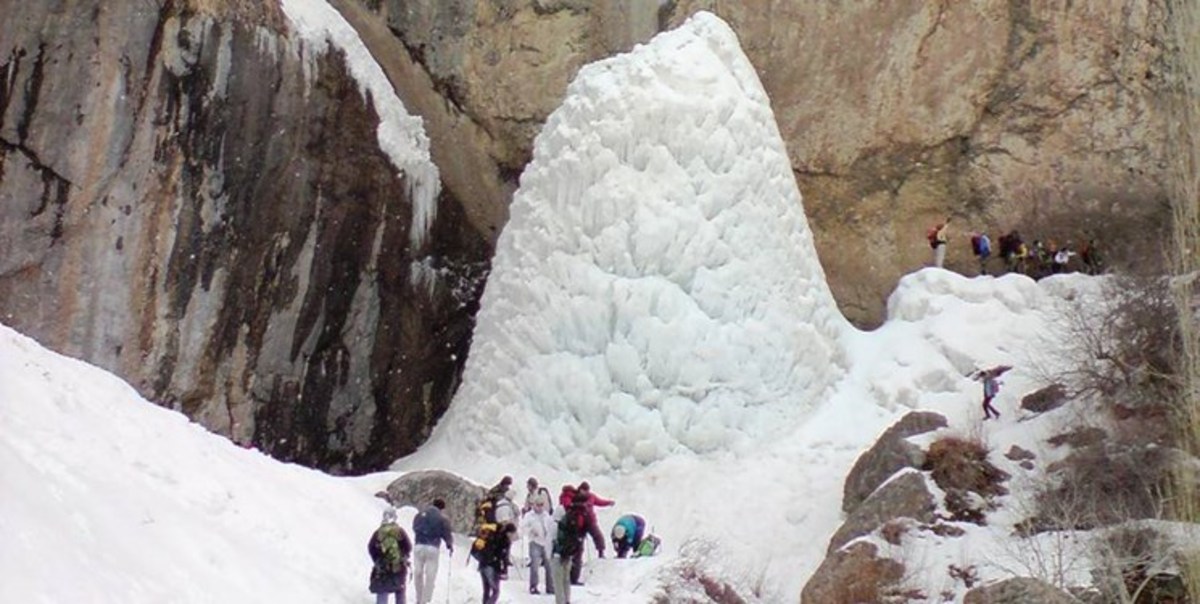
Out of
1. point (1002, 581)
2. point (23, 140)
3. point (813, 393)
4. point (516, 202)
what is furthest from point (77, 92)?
point (1002, 581)

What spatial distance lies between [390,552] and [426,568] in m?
1.01

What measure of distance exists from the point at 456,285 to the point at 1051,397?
9.39 m

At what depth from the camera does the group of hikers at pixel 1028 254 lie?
24.2 meters

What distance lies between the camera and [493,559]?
1298 cm

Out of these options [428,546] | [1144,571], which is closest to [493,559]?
[428,546]

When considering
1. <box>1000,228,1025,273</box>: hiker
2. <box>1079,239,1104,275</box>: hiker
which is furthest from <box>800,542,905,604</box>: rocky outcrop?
<box>1079,239,1104,275</box>: hiker

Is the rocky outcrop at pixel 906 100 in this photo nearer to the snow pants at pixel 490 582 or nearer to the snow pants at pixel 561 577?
the snow pants at pixel 561 577

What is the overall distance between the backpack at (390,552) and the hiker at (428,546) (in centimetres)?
77

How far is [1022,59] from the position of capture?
25.4 meters

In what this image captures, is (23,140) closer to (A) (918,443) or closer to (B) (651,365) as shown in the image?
(B) (651,365)

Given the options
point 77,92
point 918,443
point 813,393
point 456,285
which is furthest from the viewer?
point 456,285

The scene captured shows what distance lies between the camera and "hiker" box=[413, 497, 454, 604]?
513 inches

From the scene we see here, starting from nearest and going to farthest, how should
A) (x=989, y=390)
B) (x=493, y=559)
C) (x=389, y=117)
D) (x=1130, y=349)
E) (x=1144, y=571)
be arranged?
1. (x=493, y=559)
2. (x=1144, y=571)
3. (x=1130, y=349)
4. (x=989, y=390)
5. (x=389, y=117)

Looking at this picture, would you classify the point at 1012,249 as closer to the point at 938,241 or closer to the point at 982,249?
the point at 982,249
